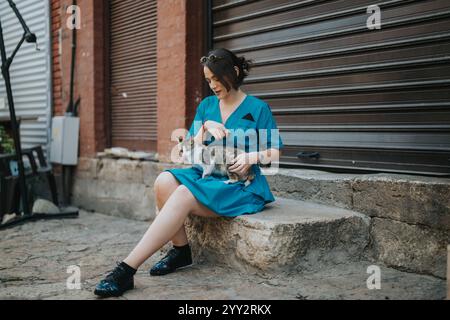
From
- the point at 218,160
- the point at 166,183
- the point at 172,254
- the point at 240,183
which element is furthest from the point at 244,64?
the point at 172,254

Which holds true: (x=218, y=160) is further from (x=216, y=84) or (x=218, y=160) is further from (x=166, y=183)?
(x=216, y=84)

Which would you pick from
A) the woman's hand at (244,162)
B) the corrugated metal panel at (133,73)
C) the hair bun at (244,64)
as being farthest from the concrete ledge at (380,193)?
the corrugated metal panel at (133,73)

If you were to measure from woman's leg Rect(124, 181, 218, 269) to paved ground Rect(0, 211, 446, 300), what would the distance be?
0.70ft

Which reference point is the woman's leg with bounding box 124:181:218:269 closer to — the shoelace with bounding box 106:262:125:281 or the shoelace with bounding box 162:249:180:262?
the shoelace with bounding box 106:262:125:281

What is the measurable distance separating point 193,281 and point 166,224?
43cm

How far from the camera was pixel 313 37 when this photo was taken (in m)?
4.04

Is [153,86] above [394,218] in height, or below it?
above

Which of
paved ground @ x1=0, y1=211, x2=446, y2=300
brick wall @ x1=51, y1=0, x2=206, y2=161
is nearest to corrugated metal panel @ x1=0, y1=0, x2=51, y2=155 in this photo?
brick wall @ x1=51, y1=0, x2=206, y2=161

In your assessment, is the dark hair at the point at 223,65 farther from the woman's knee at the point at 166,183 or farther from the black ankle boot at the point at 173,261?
the black ankle boot at the point at 173,261

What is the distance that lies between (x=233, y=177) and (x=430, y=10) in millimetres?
1782

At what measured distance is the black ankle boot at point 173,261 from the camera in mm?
3188
